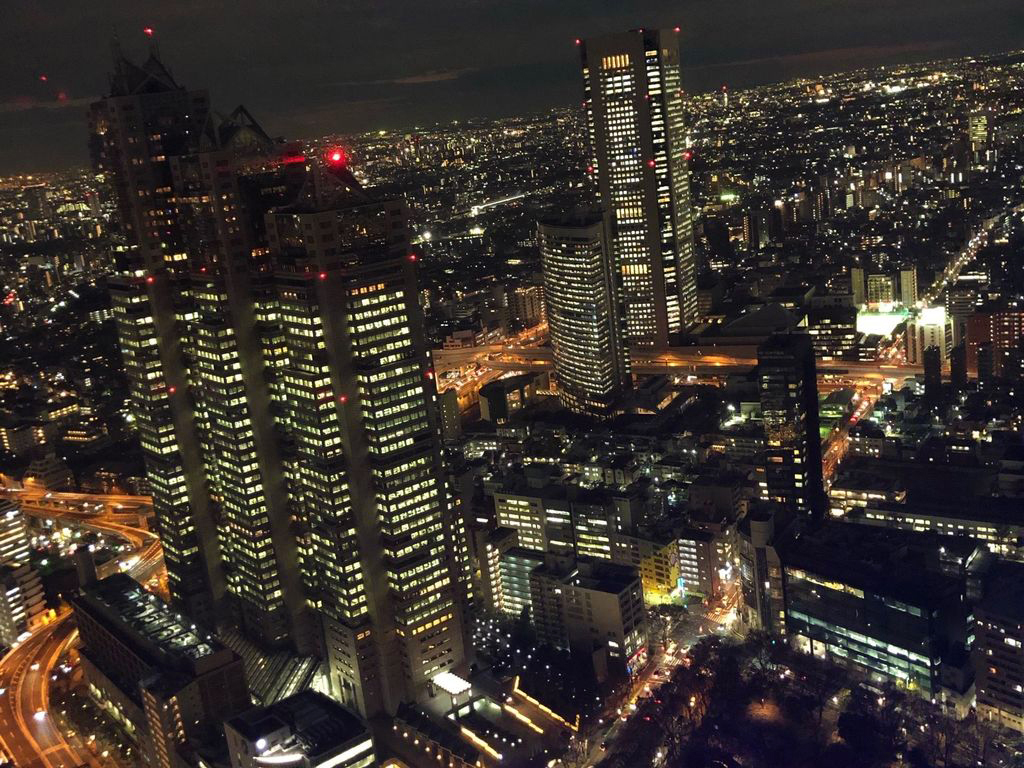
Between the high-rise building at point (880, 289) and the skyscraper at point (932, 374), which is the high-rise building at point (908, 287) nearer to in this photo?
the high-rise building at point (880, 289)

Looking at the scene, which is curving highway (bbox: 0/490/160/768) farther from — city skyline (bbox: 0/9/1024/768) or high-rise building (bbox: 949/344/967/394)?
high-rise building (bbox: 949/344/967/394)

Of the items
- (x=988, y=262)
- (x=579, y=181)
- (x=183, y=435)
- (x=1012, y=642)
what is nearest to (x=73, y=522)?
(x=183, y=435)

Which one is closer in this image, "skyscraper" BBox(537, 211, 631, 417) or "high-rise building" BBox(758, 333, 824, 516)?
"high-rise building" BBox(758, 333, 824, 516)

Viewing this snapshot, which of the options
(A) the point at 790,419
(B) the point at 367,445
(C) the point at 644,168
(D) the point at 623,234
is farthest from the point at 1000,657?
(D) the point at 623,234

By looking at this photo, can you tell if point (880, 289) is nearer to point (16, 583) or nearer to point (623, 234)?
point (623, 234)

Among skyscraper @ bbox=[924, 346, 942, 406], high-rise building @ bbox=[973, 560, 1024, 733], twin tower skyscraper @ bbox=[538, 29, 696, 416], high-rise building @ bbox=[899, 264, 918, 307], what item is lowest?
high-rise building @ bbox=[973, 560, 1024, 733]

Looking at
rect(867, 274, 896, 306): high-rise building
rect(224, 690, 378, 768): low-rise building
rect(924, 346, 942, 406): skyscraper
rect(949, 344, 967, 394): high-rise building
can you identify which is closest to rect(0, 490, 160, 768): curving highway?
rect(224, 690, 378, 768): low-rise building

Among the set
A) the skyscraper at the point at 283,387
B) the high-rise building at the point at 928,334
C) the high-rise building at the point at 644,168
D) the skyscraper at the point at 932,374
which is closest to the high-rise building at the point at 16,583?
the skyscraper at the point at 283,387
